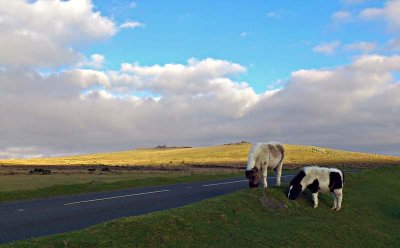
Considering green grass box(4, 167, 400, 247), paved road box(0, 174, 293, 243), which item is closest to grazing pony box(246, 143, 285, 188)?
green grass box(4, 167, 400, 247)

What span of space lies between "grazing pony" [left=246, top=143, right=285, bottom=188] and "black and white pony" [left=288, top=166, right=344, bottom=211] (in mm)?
1350

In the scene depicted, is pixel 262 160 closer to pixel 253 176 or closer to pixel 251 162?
pixel 251 162

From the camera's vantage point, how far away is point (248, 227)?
17.4 meters

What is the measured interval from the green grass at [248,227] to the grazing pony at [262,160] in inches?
33.9

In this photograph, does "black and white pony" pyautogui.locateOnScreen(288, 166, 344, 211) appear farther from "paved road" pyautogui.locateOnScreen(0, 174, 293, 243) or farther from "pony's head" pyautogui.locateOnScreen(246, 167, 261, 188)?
"paved road" pyautogui.locateOnScreen(0, 174, 293, 243)

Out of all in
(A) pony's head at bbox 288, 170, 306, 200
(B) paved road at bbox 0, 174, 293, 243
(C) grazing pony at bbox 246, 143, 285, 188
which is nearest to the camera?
(B) paved road at bbox 0, 174, 293, 243

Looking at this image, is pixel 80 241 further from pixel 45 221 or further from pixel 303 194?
pixel 303 194

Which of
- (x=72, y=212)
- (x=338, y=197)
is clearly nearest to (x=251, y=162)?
(x=338, y=197)

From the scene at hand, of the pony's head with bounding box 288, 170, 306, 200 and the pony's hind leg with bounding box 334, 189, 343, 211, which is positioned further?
the pony's hind leg with bounding box 334, 189, 343, 211

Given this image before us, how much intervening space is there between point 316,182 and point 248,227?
728 cm

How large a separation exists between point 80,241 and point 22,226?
5.23 m

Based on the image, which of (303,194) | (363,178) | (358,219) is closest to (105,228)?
(303,194)

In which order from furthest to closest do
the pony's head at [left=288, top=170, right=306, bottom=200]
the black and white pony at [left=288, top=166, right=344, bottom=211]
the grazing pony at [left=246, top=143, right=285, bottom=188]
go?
the grazing pony at [left=246, top=143, right=285, bottom=188], the black and white pony at [left=288, top=166, right=344, bottom=211], the pony's head at [left=288, top=170, right=306, bottom=200]

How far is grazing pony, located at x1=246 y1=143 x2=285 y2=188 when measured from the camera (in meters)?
23.0
